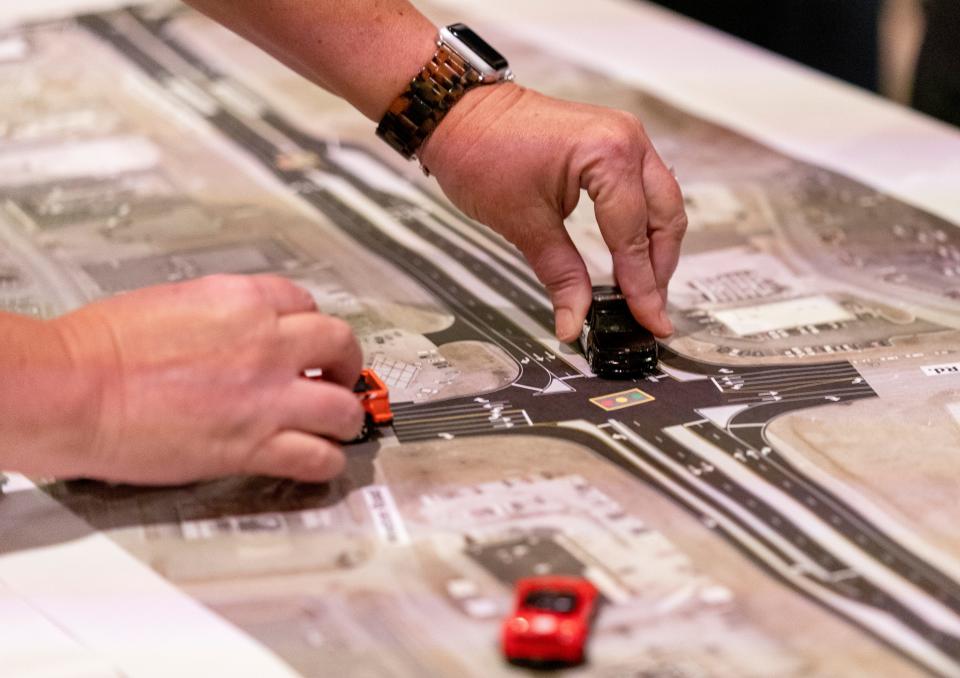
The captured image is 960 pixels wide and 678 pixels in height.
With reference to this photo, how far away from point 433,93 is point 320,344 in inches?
14.1

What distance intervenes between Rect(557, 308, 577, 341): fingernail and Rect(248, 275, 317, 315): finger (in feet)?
0.87

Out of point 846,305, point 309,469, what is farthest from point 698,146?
point 309,469

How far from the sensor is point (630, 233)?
1.11 m

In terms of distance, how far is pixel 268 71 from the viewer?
181 cm

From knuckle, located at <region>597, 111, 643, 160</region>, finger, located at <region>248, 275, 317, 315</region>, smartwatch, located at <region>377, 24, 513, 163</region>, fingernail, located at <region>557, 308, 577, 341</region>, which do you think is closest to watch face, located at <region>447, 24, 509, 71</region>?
smartwatch, located at <region>377, 24, 513, 163</region>

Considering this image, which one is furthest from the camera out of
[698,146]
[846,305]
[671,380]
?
[698,146]

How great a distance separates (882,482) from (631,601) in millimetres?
236

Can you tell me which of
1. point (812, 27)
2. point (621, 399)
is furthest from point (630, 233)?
point (812, 27)

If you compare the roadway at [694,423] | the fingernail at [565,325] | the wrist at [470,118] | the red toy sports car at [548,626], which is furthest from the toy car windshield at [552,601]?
the wrist at [470,118]

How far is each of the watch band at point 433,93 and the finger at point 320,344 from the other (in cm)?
31

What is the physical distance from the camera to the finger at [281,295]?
92cm

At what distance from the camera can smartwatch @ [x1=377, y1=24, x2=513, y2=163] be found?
1183 millimetres

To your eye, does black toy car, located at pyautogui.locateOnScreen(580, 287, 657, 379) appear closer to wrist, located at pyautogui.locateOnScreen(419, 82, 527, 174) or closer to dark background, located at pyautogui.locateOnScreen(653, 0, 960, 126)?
wrist, located at pyautogui.locateOnScreen(419, 82, 527, 174)

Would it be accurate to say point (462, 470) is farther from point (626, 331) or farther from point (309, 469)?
point (626, 331)
